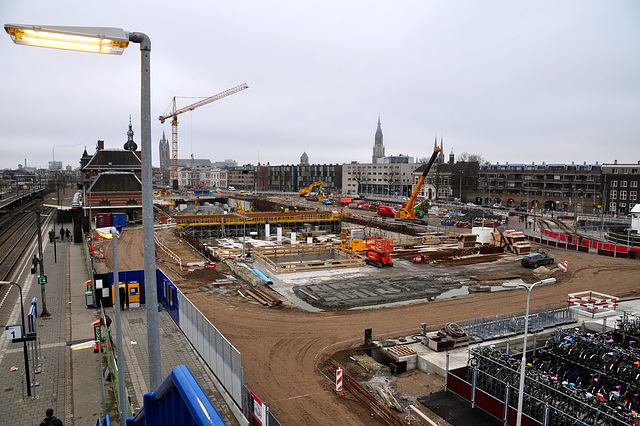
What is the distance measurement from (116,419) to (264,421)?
487cm

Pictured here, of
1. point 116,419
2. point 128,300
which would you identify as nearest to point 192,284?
point 128,300

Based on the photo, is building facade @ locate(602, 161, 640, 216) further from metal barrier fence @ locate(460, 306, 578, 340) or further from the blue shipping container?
the blue shipping container

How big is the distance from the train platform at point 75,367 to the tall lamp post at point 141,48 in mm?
8480

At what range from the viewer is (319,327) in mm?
22281

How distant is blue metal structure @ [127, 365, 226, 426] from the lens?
3289 mm

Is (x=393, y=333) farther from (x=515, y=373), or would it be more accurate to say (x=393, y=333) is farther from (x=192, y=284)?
(x=192, y=284)

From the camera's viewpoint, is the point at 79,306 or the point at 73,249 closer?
the point at 79,306

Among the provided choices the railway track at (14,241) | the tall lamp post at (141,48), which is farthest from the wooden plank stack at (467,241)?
the tall lamp post at (141,48)

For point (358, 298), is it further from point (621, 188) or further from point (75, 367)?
point (621, 188)

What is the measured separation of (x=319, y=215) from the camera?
65.4m

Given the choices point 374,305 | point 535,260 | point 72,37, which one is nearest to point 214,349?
point 72,37

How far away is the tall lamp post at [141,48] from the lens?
178 inches

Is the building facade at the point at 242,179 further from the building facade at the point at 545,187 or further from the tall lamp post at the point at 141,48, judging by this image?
the tall lamp post at the point at 141,48

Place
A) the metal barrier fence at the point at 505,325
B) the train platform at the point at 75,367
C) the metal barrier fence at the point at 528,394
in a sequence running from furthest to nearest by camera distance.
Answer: the metal barrier fence at the point at 505,325, the train platform at the point at 75,367, the metal barrier fence at the point at 528,394
